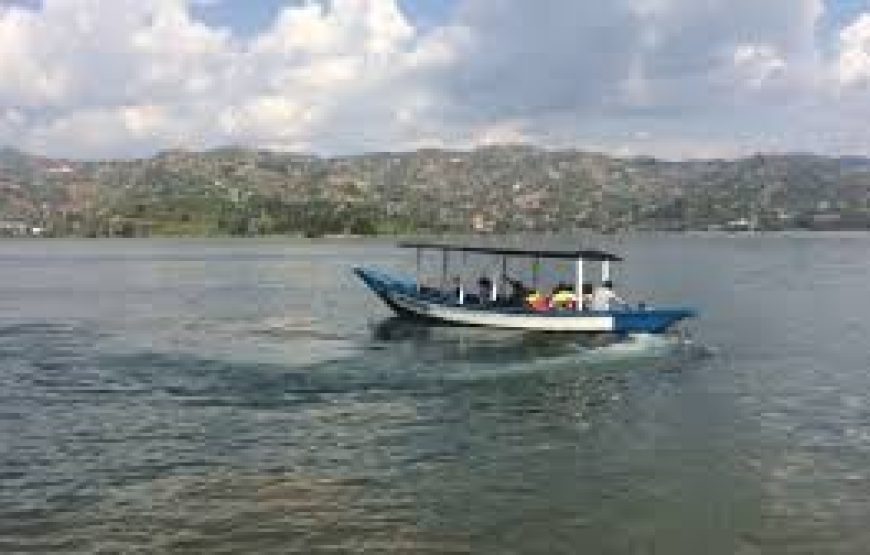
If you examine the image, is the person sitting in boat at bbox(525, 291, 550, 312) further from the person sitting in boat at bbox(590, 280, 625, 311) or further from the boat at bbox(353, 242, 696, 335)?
the person sitting in boat at bbox(590, 280, 625, 311)

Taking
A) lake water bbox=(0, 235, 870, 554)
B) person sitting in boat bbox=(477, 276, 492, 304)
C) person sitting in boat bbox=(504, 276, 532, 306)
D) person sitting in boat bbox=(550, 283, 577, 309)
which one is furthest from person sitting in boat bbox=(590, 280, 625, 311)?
person sitting in boat bbox=(477, 276, 492, 304)

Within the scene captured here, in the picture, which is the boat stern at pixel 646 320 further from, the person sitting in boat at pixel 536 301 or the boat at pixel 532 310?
the person sitting in boat at pixel 536 301

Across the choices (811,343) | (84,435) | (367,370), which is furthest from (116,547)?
(811,343)

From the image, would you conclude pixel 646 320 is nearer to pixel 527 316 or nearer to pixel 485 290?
pixel 527 316

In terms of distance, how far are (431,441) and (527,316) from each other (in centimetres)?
3077

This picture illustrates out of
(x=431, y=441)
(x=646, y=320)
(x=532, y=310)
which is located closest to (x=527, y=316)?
(x=532, y=310)

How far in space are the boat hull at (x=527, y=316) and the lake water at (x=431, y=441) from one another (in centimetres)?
134

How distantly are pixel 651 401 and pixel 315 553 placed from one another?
23.3 metres

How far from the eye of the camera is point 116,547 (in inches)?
994

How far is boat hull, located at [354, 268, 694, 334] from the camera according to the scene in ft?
212

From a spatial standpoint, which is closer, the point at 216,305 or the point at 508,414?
the point at 508,414

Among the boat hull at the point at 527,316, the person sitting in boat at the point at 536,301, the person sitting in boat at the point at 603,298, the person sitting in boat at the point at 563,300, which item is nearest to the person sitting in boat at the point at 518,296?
the person sitting in boat at the point at 536,301

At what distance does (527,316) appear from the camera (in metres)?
66.9

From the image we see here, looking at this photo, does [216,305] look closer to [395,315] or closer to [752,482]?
A: [395,315]
